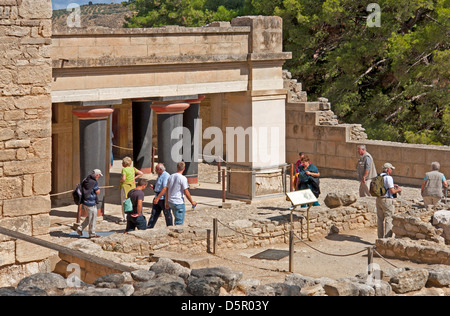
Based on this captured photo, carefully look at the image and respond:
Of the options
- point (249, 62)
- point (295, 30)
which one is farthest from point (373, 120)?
point (249, 62)

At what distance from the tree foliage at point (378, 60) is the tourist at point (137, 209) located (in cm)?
1253

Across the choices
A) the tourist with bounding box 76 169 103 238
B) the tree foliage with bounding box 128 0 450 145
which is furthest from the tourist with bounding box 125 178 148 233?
the tree foliage with bounding box 128 0 450 145

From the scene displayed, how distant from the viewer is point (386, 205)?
16641 mm

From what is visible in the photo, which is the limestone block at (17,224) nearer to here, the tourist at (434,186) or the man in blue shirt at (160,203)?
the man in blue shirt at (160,203)

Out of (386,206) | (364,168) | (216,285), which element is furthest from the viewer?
(364,168)

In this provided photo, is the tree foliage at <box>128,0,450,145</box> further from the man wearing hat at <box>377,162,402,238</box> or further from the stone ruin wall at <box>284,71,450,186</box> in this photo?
the man wearing hat at <box>377,162,402,238</box>

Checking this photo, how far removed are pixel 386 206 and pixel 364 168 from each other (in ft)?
9.89

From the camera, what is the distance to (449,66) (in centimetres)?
2597

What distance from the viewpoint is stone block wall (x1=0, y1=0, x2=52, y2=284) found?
1239 cm

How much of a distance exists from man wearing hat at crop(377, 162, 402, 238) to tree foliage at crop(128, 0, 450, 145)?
9428 mm

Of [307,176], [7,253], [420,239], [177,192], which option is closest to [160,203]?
[177,192]

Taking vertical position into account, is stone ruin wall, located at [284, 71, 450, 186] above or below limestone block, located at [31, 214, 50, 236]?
above
